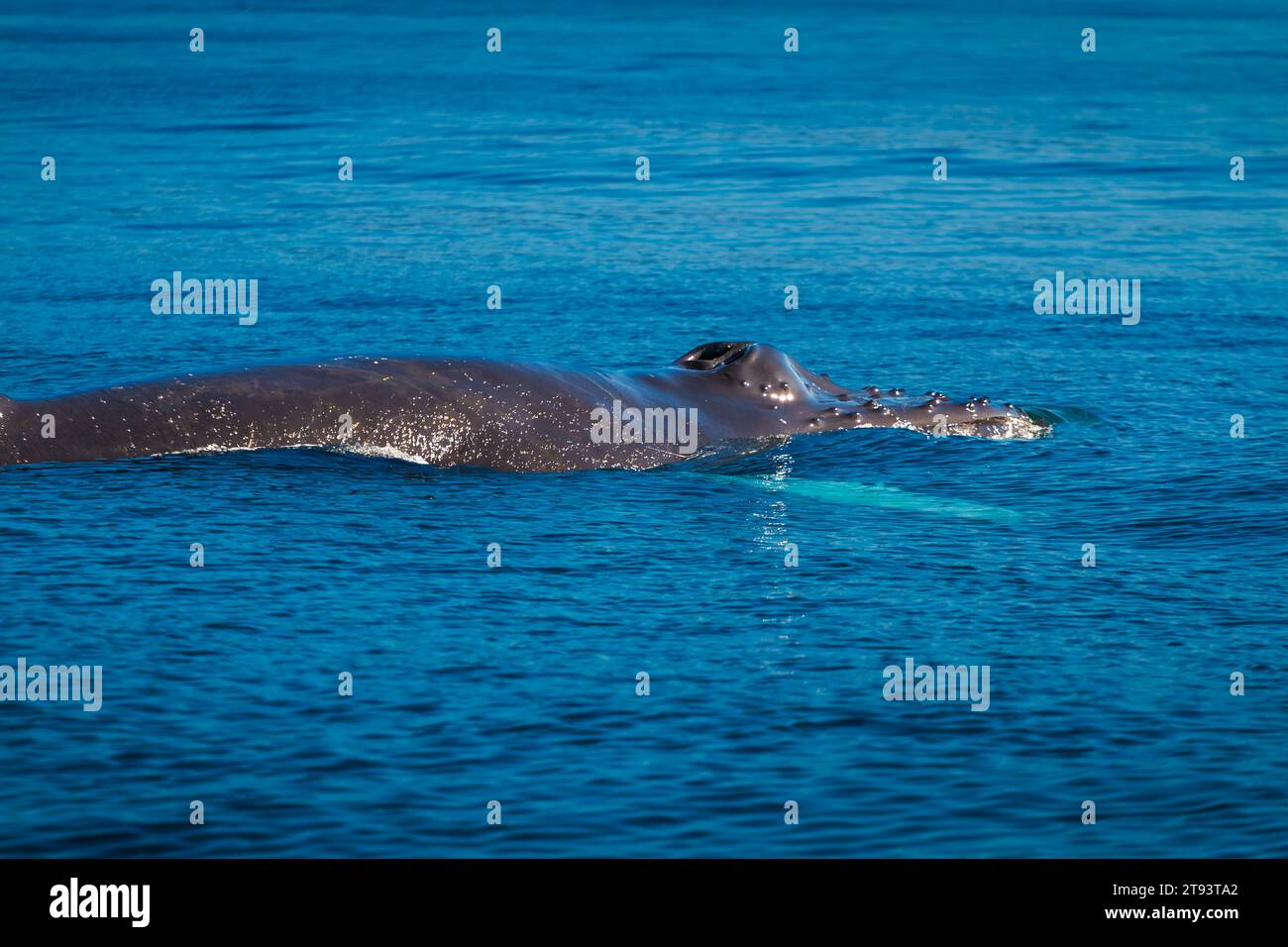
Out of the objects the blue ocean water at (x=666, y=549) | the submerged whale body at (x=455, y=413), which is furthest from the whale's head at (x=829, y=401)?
the blue ocean water at (x=666, y=549)

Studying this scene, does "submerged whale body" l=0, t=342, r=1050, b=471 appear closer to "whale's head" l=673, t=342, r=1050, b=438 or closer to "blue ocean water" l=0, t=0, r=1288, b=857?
"whale's head" l=673, t=342, r=1050, b=438

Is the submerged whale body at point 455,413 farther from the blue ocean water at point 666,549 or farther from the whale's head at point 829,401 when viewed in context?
the blue ocean water at point 666,549

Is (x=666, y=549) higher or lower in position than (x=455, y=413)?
lower

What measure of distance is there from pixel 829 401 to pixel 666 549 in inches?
180

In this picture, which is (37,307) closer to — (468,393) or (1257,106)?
(468,393)

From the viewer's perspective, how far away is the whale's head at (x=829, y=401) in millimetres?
18531

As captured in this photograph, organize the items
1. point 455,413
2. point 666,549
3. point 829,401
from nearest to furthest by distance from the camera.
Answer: point 666,549 < point 455,413 < point 829,401

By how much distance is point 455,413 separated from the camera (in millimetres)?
16797

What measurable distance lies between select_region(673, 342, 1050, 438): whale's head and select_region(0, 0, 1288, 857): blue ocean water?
0.38m

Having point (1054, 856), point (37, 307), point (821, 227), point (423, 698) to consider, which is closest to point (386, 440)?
point (423, 698)

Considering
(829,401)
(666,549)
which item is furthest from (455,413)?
(829,401)

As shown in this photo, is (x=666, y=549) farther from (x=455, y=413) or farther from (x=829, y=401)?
(x=829, y=401)

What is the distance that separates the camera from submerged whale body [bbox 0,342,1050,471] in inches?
631

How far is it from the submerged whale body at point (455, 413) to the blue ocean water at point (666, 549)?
0.31 m
